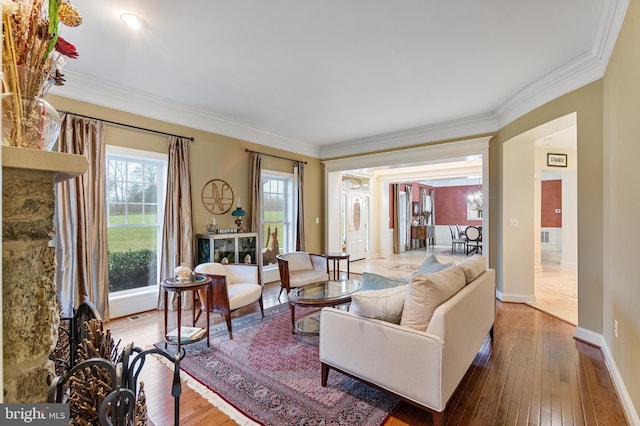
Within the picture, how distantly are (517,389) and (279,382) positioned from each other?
180 centimetres

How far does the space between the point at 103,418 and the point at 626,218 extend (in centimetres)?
311

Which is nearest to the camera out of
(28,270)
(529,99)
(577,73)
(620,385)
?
(28,270)

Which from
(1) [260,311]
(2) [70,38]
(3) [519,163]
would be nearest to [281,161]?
(1) [260,311]

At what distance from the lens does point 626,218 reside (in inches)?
81.2

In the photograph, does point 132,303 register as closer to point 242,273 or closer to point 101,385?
point 242,273

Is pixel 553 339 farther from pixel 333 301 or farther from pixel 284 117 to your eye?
pixel 284 117

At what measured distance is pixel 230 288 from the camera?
3400 millimetres

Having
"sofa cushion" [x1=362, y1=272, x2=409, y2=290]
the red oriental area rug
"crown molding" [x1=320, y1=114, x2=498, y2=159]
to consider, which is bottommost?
the red oriental area rug

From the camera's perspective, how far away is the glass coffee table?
9.31ft

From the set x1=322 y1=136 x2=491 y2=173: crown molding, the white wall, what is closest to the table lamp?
x1=322 y1=136 x2=491 y2=173: crown molding

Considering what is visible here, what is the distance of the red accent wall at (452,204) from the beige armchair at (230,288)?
1100 cm

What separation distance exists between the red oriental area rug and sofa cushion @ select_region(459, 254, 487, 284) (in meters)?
1.16

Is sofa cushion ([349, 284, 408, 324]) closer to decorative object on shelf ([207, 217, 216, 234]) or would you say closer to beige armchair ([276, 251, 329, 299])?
beige armchair ([276, 251, 329, 299])

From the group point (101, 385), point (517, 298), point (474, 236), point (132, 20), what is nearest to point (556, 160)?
point (517, 298)
